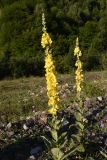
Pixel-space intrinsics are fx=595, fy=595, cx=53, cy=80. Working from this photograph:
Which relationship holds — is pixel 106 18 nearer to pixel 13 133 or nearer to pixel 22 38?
pixel 22 38

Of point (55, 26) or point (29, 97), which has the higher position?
point (55, 26)

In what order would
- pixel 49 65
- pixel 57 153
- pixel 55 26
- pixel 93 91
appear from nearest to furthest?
pixel 49 65 < pixel 57 153 < pixel 93 91 < pixel 55 26

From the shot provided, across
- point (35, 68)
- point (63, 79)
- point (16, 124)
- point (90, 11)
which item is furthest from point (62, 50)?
point (16, 124)

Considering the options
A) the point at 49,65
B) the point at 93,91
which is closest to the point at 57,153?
the point at 49,65

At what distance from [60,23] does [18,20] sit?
3200mm

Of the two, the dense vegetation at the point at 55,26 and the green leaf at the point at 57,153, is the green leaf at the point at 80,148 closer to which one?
the green leaf at the point at 57,153

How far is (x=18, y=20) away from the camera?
42844 millimetres

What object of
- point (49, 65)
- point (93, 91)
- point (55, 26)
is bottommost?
point (93, 91)

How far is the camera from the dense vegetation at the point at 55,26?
131 feet

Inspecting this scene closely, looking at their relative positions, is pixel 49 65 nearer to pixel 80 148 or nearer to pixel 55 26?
pixel 80 148

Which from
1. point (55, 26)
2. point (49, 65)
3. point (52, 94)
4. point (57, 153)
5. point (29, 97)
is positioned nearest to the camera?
point (49, 65)

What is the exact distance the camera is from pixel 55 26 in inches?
1678

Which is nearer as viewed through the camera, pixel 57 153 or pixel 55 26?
pixel 57 153

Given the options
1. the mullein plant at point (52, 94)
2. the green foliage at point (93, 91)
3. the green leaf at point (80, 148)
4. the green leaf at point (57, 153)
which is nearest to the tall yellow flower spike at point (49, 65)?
the mullein plant at point (52, 94)
